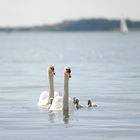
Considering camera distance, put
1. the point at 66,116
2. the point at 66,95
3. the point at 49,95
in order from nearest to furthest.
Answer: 1. the point at 66,116
2. the point at 66,95
3. the point at 49,95

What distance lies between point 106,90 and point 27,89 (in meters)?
4.49

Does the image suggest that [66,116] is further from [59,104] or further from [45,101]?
[45,101]

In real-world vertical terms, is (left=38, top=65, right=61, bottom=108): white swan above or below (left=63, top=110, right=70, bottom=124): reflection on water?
above

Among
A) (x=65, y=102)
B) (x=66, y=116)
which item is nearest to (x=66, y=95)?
(x=65, y=102)

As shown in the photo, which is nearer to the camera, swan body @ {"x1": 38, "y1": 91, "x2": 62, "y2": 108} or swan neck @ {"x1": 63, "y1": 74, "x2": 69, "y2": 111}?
swan neck @ {"x1": 63, "y1": 74, "x2": 69, "y2": 111}

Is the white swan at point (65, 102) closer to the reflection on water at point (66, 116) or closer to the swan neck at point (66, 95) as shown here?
the swan neck at point (66, 95)

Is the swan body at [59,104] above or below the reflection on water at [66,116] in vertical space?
above

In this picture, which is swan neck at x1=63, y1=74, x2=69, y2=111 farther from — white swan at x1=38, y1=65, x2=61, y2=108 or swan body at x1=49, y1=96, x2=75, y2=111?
white swan at x1=38, y1=65, x2=61, y2=108

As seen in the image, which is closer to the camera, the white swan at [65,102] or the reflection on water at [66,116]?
the reflection on water at [66,116]

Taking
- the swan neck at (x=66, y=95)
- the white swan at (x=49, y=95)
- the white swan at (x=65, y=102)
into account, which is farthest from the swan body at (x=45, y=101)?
the swan neck at (x=66, y=95)

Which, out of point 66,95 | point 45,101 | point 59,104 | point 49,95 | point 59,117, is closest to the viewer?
point 59,117

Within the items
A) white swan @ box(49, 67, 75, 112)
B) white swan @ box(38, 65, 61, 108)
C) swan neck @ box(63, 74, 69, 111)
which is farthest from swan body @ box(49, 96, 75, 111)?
white swan @ box(38, 65, 61, 108)

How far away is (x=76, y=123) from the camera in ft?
106

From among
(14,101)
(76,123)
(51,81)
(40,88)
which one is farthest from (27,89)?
(76,123)
